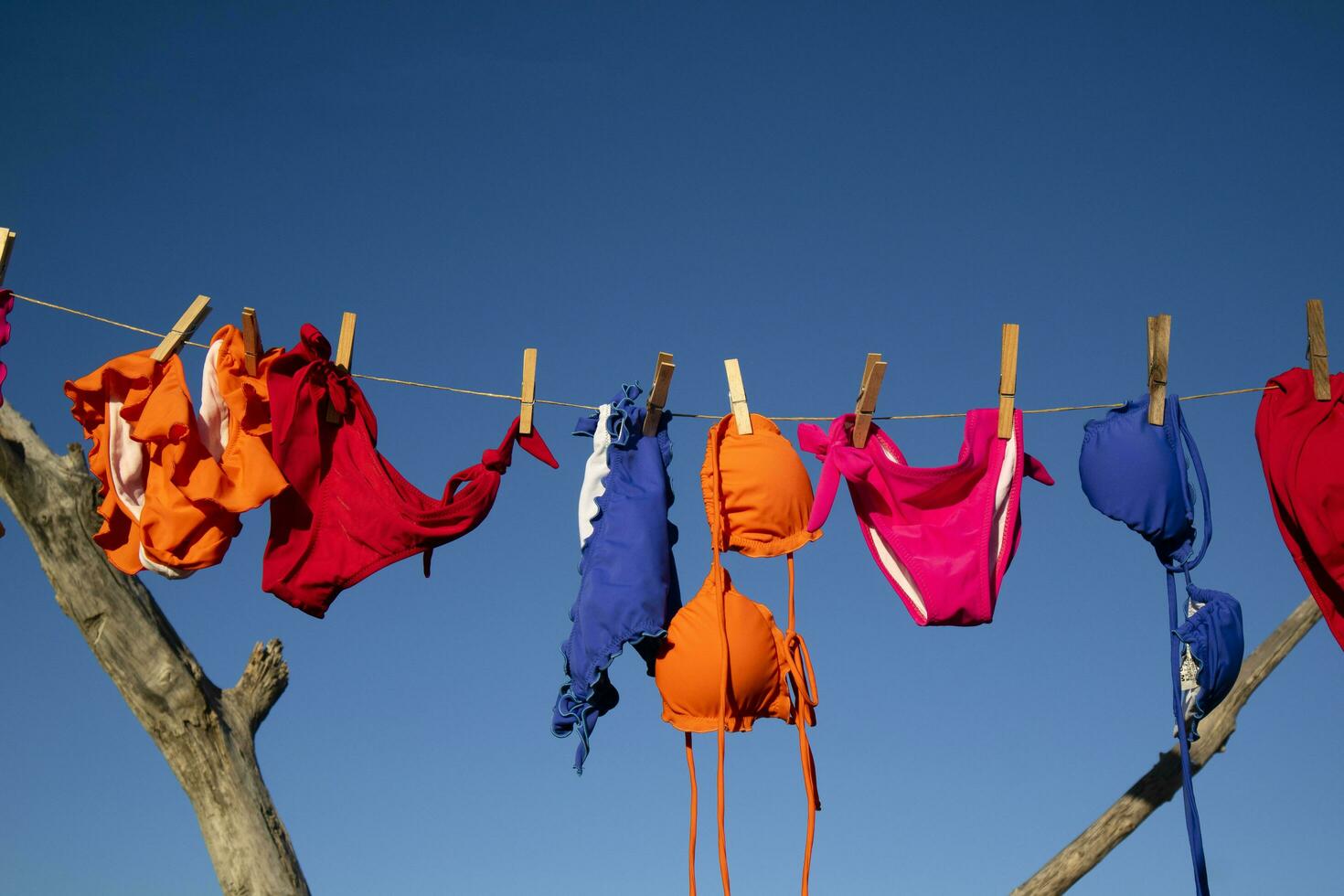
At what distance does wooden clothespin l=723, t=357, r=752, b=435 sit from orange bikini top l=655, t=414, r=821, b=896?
28mm

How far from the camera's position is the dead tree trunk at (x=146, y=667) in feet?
16.6

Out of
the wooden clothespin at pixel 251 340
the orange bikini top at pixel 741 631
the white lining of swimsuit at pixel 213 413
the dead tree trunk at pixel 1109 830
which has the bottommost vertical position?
the dead tree trunk at pixel 1109 830

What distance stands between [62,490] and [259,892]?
5.00 ft

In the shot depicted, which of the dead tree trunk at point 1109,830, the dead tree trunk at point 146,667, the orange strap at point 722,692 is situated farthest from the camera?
the dead tree trunk at point 1109,830

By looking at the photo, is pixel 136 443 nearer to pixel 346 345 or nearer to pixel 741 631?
pixel 346 345

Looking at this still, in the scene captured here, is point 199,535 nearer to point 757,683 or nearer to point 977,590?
point 757,683

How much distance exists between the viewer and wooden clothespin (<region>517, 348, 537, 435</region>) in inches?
A: 175

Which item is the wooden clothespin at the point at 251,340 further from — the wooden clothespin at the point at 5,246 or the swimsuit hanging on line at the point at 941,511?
the swimsuit hanging on line at the point at 941,511

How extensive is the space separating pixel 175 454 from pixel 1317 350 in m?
3.29

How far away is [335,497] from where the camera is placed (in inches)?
171

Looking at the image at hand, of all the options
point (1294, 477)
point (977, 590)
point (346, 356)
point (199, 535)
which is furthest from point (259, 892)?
point (1294, 477)

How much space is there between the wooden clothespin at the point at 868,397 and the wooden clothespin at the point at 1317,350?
4.08 ft

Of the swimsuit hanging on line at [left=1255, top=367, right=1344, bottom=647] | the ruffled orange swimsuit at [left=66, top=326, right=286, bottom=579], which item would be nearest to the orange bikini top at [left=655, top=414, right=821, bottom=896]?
the ruffled orange swimsuit at [left=66, top=326, right=286, bottom=579]

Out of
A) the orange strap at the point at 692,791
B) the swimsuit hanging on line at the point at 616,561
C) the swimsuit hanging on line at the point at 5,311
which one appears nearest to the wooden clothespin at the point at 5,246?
the swimsuit hanging on line at the point at 5,311
